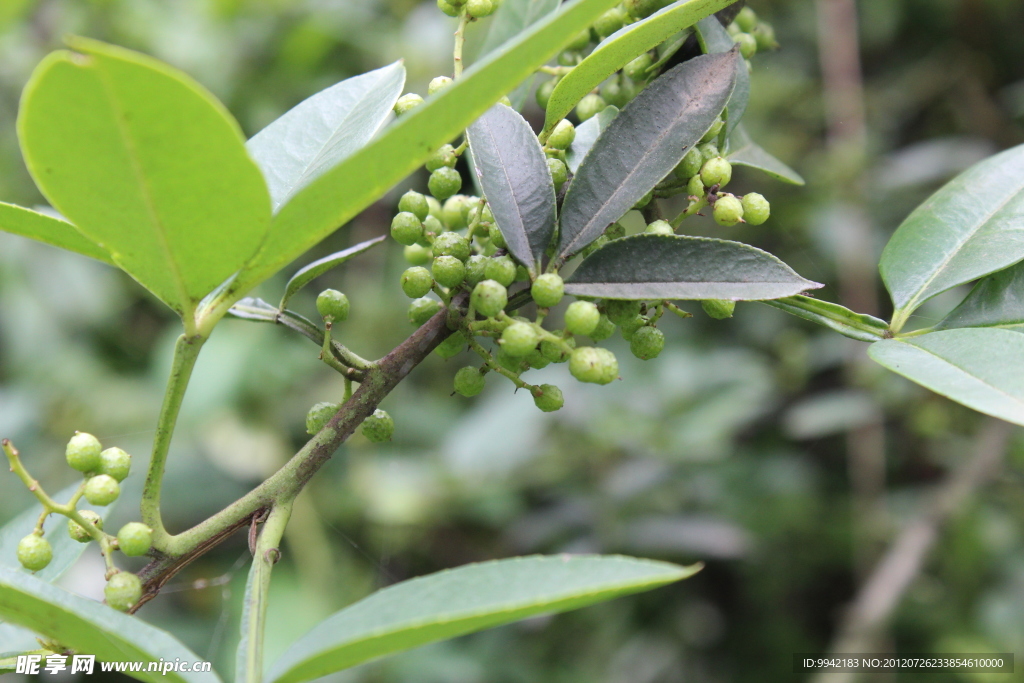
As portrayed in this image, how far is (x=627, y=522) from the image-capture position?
2.47 meters

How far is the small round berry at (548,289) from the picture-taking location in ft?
2.58

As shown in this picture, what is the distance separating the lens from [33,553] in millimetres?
862

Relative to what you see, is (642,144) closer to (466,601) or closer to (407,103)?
(407,103)

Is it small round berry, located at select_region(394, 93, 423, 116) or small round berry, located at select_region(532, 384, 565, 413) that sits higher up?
small round berry, located at select_region(394, 93, 423, 116)

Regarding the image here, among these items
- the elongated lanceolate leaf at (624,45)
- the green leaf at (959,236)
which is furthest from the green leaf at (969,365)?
the elongated lanceolate leaf at (624,45)

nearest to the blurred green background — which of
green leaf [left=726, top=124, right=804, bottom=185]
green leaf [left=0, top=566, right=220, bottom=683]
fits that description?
green leaf [left=726, top=124, right=804, bottom=185]

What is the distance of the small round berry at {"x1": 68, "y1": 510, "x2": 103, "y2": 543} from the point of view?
83 cm

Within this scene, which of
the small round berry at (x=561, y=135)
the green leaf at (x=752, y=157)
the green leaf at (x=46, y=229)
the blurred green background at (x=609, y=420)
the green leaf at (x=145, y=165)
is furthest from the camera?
the blurred green background at (x=609, y=420)

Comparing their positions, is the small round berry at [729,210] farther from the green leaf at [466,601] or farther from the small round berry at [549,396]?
the green leaf at [466,601]

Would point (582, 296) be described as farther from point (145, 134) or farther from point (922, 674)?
point (922, 674)

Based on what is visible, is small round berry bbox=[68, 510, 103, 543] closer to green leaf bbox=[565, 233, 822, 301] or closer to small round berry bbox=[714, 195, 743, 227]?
green leaf bbox=[565, 233, 822, 301]

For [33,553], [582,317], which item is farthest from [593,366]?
[33,553]

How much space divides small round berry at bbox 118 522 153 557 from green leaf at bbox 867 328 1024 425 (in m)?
0.76

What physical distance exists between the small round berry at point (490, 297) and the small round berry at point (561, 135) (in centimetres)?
25
